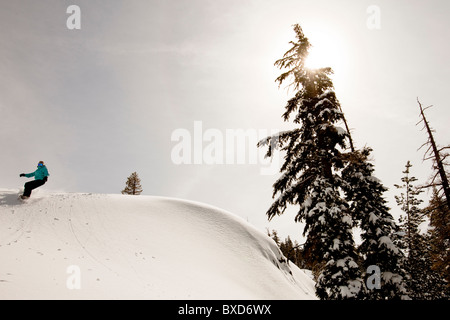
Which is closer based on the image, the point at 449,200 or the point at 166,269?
the point at 166,269

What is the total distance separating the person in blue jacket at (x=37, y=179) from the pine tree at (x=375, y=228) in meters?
17.1

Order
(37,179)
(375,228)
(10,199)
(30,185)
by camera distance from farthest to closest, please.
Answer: (375,228), (37,179), (30,185), (10,199)

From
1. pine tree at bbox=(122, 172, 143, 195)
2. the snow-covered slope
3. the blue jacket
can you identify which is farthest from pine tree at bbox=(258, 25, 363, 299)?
pine tree at bbox=(122, 172, 143, 195)

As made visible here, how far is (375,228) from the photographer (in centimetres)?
1424

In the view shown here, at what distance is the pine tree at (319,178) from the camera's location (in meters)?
8.94

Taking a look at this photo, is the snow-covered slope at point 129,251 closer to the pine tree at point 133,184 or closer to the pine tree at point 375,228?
the pine tree at point 375,228

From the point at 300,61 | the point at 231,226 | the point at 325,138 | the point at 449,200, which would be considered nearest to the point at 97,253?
the point at 231,226

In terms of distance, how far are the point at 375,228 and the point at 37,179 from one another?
65.6 ft

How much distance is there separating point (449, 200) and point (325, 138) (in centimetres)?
801

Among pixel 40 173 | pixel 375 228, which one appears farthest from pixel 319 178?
pixel 40 173

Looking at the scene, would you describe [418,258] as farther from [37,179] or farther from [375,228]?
[37,179]
